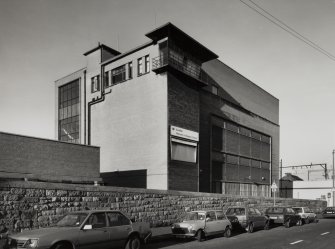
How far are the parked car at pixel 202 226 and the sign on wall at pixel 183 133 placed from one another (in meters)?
13.7

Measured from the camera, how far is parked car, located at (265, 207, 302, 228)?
2306 cm

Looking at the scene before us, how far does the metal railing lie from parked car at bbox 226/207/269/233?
48.5ft

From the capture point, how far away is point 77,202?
16.0 m

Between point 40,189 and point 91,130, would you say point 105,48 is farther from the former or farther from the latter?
point 40,189

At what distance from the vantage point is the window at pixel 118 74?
115 ft

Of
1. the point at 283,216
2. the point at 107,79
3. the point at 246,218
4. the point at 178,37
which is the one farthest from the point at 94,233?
the point at 107,79

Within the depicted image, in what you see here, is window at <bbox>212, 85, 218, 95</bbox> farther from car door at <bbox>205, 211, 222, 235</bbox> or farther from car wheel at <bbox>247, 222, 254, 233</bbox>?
car door at <bbox>205, 211, 222, 235</bbox>

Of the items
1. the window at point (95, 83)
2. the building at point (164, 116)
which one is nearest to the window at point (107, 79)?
the building at point (164, 116)

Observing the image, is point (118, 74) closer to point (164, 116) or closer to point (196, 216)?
point (164, 116)

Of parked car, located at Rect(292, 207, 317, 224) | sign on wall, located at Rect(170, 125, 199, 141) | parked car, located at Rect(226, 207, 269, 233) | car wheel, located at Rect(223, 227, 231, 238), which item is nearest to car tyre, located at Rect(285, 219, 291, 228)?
parked car, located at Rect(226, 207, 269, 233)

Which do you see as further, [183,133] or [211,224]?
[183,133]

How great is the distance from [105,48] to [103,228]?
30.5 metres

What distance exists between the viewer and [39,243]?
29.5 feet

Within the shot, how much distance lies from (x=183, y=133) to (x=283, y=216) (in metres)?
11.7
